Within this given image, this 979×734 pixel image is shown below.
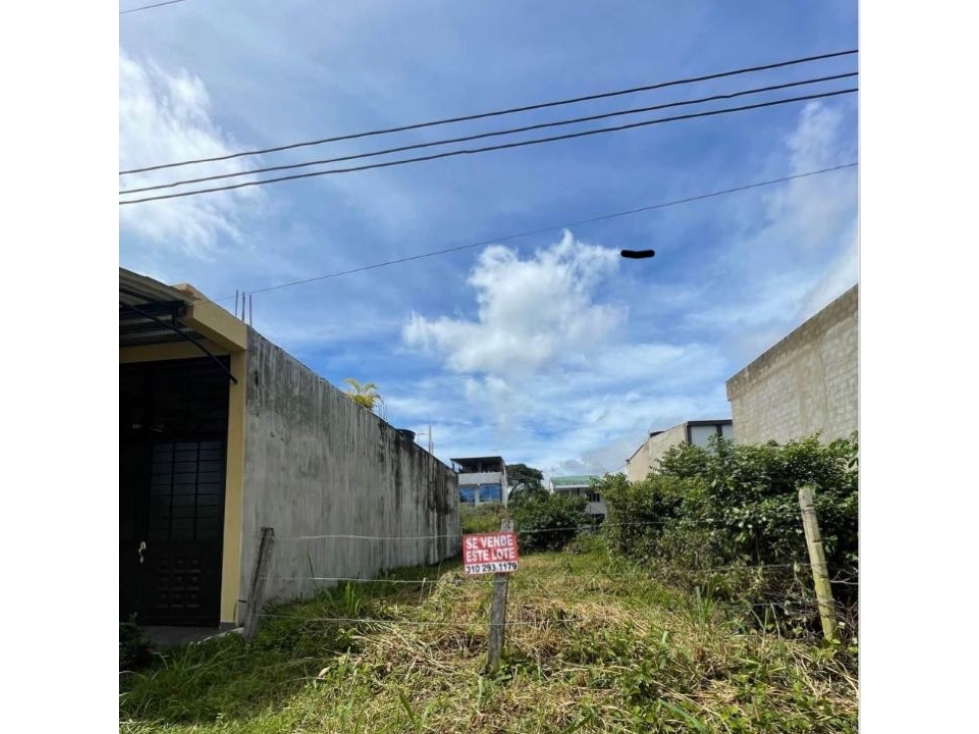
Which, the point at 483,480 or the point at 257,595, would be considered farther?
the point at 483,480

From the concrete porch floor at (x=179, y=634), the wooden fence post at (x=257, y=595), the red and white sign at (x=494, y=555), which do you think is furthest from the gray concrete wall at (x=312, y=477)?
the red and white sign at (x=494, y=555)

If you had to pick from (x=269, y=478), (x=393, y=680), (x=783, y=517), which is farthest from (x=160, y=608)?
(x=783, y=517)

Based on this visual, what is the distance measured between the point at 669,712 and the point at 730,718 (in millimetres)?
291

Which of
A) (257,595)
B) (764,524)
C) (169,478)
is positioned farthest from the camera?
(169,478)

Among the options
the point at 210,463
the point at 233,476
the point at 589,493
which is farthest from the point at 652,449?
the point at 233,476

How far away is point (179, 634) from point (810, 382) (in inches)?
323

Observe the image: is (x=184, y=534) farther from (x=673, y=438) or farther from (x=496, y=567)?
(x=673, y=438)

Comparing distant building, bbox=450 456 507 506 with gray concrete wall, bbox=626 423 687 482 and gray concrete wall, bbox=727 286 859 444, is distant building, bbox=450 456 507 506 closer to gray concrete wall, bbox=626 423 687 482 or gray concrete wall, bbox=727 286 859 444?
gray concrete wall, bbox=626 423 687 482

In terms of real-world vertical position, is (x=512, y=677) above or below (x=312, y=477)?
below

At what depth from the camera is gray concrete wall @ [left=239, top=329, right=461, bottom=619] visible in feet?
19.2

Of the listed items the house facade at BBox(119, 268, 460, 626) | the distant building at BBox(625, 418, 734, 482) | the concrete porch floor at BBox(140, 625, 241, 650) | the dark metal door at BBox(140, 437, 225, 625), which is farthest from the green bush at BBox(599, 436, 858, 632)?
the distant building at BBox(625, 418, 734, 482)

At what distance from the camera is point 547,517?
618 inches

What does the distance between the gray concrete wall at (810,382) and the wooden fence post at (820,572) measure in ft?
8.64

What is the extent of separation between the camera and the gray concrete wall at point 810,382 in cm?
711
